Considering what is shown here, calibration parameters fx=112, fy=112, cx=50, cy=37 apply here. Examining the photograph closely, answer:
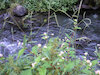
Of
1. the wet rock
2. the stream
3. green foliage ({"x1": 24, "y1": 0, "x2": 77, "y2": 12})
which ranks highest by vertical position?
green foliage ({"x1": 24, "y1": 0, "x2": 77, "y2": 12})

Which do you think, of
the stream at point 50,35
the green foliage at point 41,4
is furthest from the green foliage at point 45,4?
the stream at point 50,35

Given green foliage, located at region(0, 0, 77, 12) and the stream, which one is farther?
green foliage, located at region(0, 0, 77, 12)

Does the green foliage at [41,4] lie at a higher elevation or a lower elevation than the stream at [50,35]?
higher

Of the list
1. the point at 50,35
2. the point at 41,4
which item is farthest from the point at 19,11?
the point at 50,35

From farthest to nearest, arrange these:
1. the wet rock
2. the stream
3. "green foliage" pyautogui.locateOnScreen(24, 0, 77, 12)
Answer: "green foliage" pyautogui.locateOnScreen(24, 0, 77, 12) < the wet rock < the stream

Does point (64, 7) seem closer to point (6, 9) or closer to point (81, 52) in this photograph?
point (6, 9)

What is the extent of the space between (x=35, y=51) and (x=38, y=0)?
18.4 feet

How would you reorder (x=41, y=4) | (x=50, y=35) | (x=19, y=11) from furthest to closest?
(x=41, y=4)
(x=19, y=11)
(x=50, y=35)

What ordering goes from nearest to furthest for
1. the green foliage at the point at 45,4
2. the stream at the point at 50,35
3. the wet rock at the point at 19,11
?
1. the stream at the point at 50,35
2. the wet rock at the point at 19,11
3. the green foliage at the point at 45,4

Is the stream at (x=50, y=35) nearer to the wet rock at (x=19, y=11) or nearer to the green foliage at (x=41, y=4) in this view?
the wet rock at (x=19, y=11)

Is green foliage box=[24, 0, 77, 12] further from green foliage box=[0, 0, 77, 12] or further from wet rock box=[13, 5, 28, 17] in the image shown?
wet rock box=[13, 5, 28, 17]

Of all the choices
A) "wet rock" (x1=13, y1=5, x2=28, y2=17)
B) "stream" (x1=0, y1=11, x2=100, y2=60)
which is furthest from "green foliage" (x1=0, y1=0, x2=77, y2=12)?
"stream" (x1=0, y1=11, x2=100, y2=60)

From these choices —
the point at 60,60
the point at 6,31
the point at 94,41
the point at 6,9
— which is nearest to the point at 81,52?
the point at 94,41

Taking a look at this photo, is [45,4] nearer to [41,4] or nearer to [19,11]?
[41,4]
